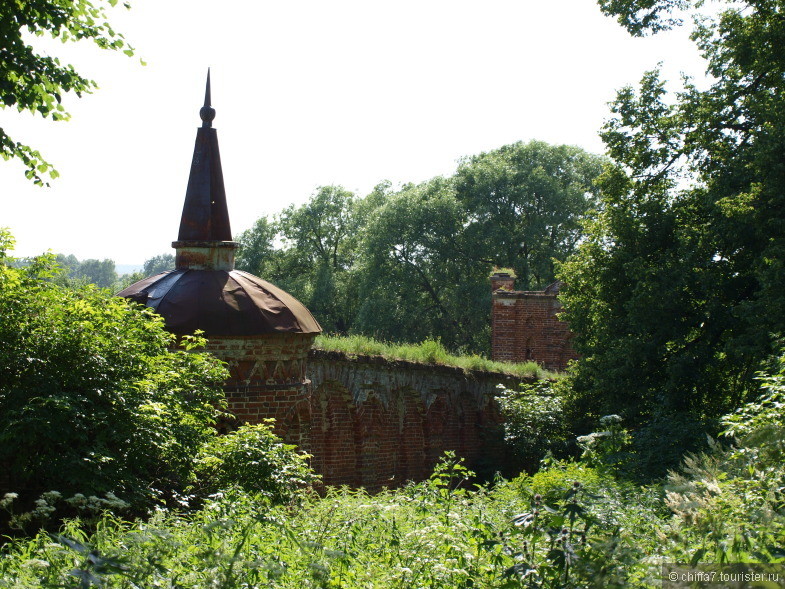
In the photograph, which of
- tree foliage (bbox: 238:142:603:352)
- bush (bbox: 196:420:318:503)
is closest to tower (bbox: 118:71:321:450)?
bush (bbox: 196:420:318:503)

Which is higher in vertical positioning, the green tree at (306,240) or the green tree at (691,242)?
the green tree at (306,240)

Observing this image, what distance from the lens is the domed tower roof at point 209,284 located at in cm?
939

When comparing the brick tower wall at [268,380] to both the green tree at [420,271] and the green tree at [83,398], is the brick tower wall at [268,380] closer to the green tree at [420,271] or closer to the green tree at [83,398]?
the green tree at [83,398]

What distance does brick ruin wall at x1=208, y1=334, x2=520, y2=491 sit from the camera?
9.61 meters

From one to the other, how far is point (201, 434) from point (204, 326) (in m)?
1.89

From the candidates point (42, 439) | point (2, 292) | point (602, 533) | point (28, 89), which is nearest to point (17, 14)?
point (28, 89)

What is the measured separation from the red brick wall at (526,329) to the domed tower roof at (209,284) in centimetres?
1448

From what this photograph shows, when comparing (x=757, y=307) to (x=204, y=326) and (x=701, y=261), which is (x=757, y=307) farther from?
(x=204, y=326)

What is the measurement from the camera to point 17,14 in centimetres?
683

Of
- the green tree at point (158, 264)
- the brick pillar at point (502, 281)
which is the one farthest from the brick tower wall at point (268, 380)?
the green tree at point (158, 264)

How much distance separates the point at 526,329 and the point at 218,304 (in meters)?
15.8

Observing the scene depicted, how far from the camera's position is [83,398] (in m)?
6.54

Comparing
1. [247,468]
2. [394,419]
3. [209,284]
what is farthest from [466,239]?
[247,468]

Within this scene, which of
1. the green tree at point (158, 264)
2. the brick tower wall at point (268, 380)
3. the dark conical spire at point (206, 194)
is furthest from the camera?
the green tree at point (158, 264)
